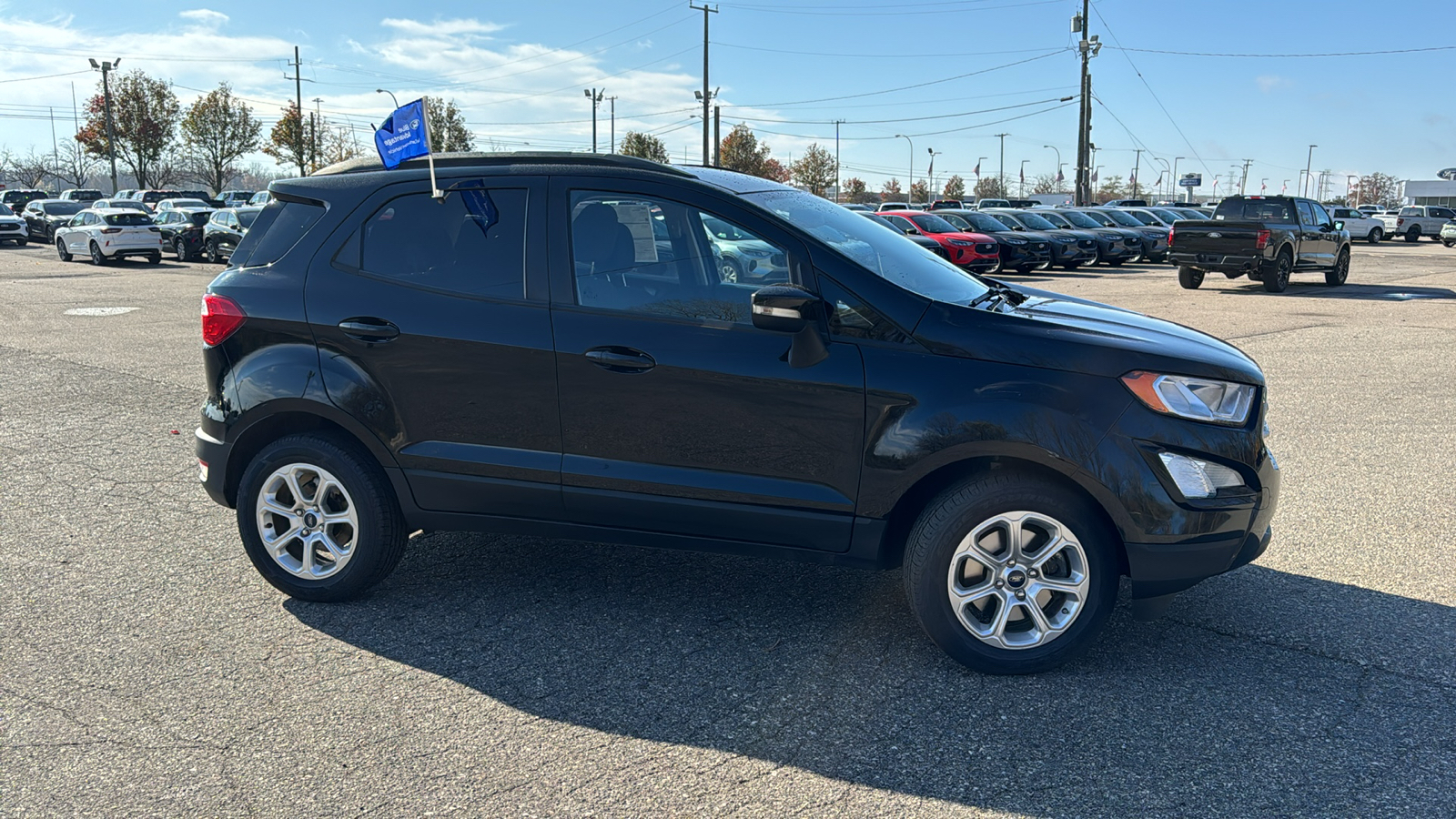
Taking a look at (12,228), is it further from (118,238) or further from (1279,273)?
(1279,273)

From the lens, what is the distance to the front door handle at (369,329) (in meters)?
4.37

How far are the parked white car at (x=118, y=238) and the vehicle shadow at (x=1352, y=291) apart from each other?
90.9 feet

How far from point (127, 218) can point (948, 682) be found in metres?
32.5

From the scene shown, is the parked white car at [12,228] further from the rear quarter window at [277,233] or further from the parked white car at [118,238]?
the rear quarter window at [277,233]

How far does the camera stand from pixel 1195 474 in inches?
148

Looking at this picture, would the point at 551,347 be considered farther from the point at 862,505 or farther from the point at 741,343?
the point at 862,505

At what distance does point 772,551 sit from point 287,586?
2.14 m

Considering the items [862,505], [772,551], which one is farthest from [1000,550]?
[772,551]

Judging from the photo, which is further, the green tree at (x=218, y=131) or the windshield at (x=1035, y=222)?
the green tree at (x=218, y=131)

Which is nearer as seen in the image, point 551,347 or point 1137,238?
point 551,347

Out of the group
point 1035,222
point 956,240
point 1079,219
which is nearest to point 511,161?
point 956,240

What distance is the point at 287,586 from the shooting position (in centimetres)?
461

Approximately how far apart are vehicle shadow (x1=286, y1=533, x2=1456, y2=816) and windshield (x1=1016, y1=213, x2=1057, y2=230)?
85.5 ft

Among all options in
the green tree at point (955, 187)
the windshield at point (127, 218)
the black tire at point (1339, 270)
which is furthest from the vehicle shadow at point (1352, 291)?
the green tree at point (955, 187)
